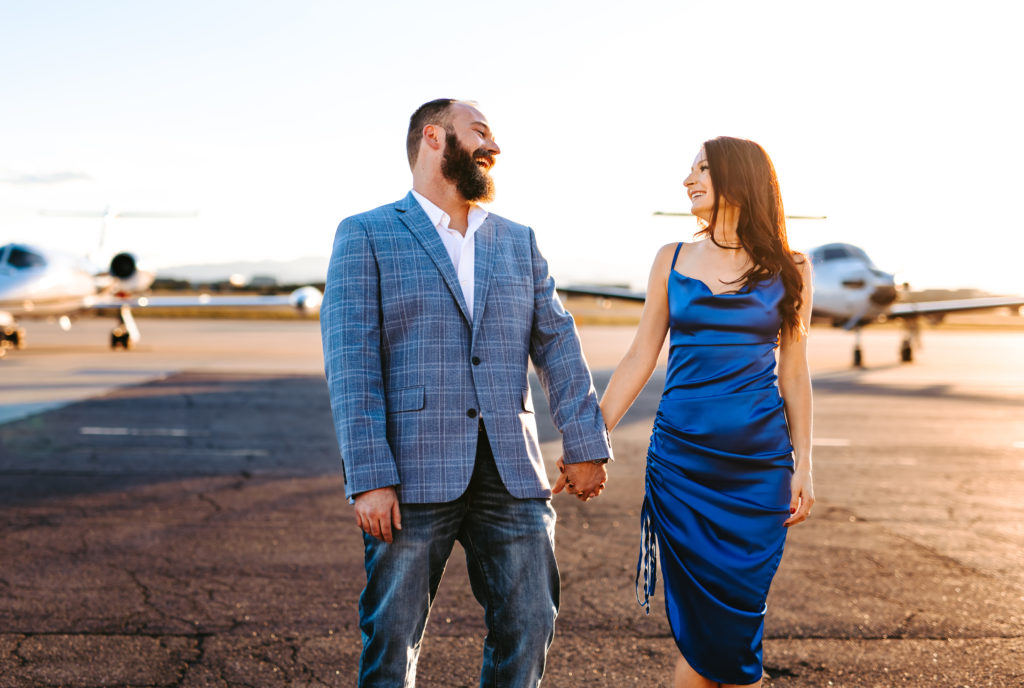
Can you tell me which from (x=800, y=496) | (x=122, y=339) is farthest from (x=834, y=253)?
(x=800, y=496)

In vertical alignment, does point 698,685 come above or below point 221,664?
above

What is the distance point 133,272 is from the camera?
2219 centimetres

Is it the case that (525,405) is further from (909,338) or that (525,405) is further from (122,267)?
(122,267)

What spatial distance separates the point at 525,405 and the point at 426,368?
32cm

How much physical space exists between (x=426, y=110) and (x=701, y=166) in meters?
0.91

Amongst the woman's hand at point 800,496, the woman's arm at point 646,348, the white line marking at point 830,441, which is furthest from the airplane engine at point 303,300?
the woman's hand at point 800,496

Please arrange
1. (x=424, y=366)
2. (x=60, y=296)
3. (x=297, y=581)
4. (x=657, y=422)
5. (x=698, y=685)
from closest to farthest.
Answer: (x=424, y=366), (x=698, y=685), (x=657, y=422), (x=297, y=581), (x=60, y=296)

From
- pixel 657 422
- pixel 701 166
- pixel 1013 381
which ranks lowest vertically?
pixel 1013 381

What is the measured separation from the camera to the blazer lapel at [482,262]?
2.25 metres

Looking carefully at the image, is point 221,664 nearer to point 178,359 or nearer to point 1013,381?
point 178,359

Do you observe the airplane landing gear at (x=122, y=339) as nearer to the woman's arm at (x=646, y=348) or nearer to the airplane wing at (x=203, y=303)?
the airplane wing at (x=203, y=303)

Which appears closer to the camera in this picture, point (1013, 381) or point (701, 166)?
point (701, 166)

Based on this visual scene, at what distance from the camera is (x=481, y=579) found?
7.50 ft

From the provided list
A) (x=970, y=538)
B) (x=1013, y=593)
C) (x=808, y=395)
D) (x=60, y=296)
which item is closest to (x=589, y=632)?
(x=808, y=395)
